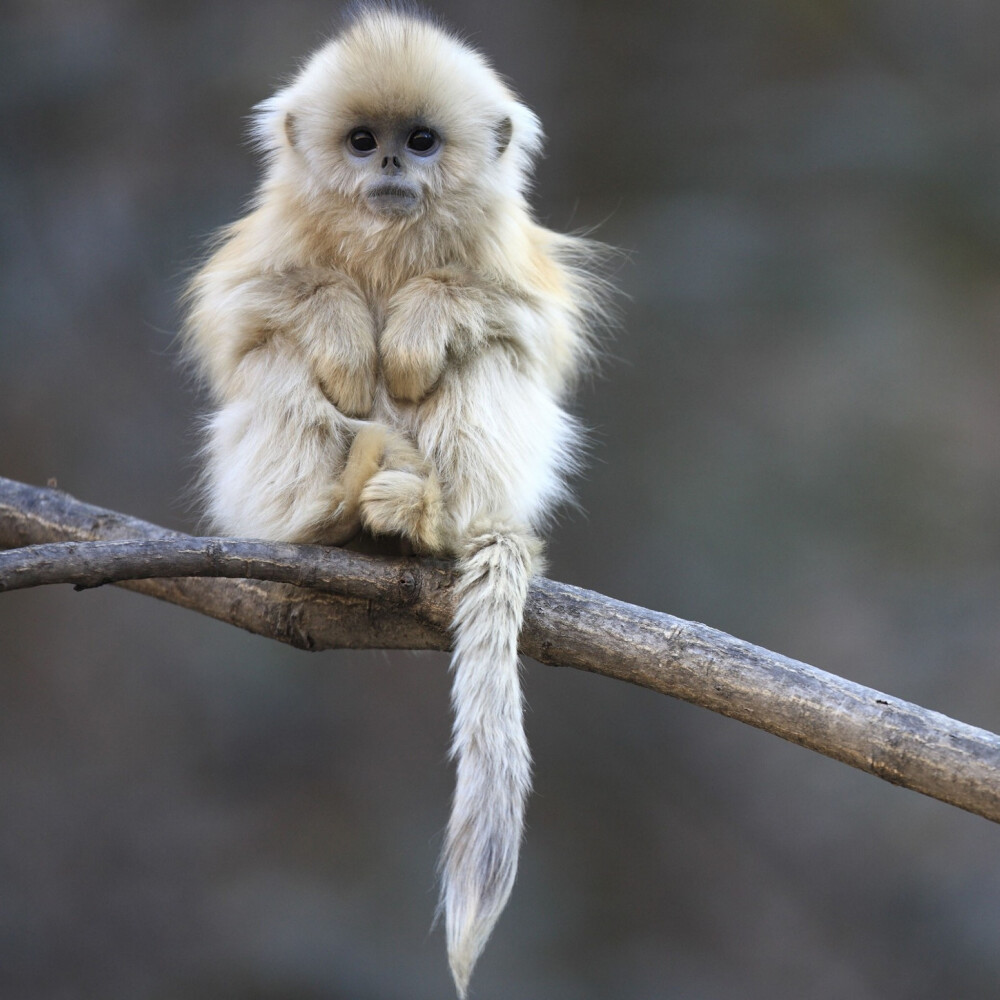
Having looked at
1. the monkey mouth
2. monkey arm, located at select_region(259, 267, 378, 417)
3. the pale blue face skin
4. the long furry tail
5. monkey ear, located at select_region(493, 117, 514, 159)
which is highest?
monkey ear, located at select_region(493, 117, 514, 159)

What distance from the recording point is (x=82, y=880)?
474cm

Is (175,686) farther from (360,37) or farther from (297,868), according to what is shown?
(360,37)

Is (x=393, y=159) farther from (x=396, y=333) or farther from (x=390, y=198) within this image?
(x=396, y=333)

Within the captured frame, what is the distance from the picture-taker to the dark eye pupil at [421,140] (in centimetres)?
262

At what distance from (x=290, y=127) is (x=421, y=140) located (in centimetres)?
32

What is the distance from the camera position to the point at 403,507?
2.35 m

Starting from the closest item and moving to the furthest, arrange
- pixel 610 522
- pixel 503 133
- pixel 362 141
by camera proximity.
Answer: pixel 362 141
pixel 503 133
pixel 610 522

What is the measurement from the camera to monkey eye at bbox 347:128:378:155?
2.60m

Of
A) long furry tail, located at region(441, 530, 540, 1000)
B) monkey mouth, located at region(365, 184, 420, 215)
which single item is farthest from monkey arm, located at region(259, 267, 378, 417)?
long furry tail, located at region(441, 530, 540, 1000)

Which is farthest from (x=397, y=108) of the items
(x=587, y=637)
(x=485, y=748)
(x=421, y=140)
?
(x=485, y=748)

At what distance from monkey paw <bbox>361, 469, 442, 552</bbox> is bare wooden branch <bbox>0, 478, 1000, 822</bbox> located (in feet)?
0.25

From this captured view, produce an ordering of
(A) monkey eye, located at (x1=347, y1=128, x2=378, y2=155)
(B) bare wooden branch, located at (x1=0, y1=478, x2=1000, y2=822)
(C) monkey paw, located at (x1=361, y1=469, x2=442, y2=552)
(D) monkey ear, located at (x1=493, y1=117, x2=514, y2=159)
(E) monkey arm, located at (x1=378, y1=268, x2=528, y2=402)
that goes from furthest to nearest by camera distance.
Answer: (D) monkey ear, located at (x1=493, y1=117, x2=514, y2=159), (A) monkey eye, located at (x1=347, y1=128, x2=378, y2=155), (E) monkey arm, located at (x1=378, y1=268, x2=528, y2=402), (C) monkey paw, located at (x1=361, y1=469, x2=442, y2=552), (B) bare wooden branch, located at (x1=0, y1=478, x2=1000, y2=822)

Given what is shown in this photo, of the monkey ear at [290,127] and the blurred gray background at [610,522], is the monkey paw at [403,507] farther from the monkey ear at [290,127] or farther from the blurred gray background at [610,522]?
the blurred gray background at [610,522]

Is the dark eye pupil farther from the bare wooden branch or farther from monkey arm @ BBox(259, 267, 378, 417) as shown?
the bare wooden branch
